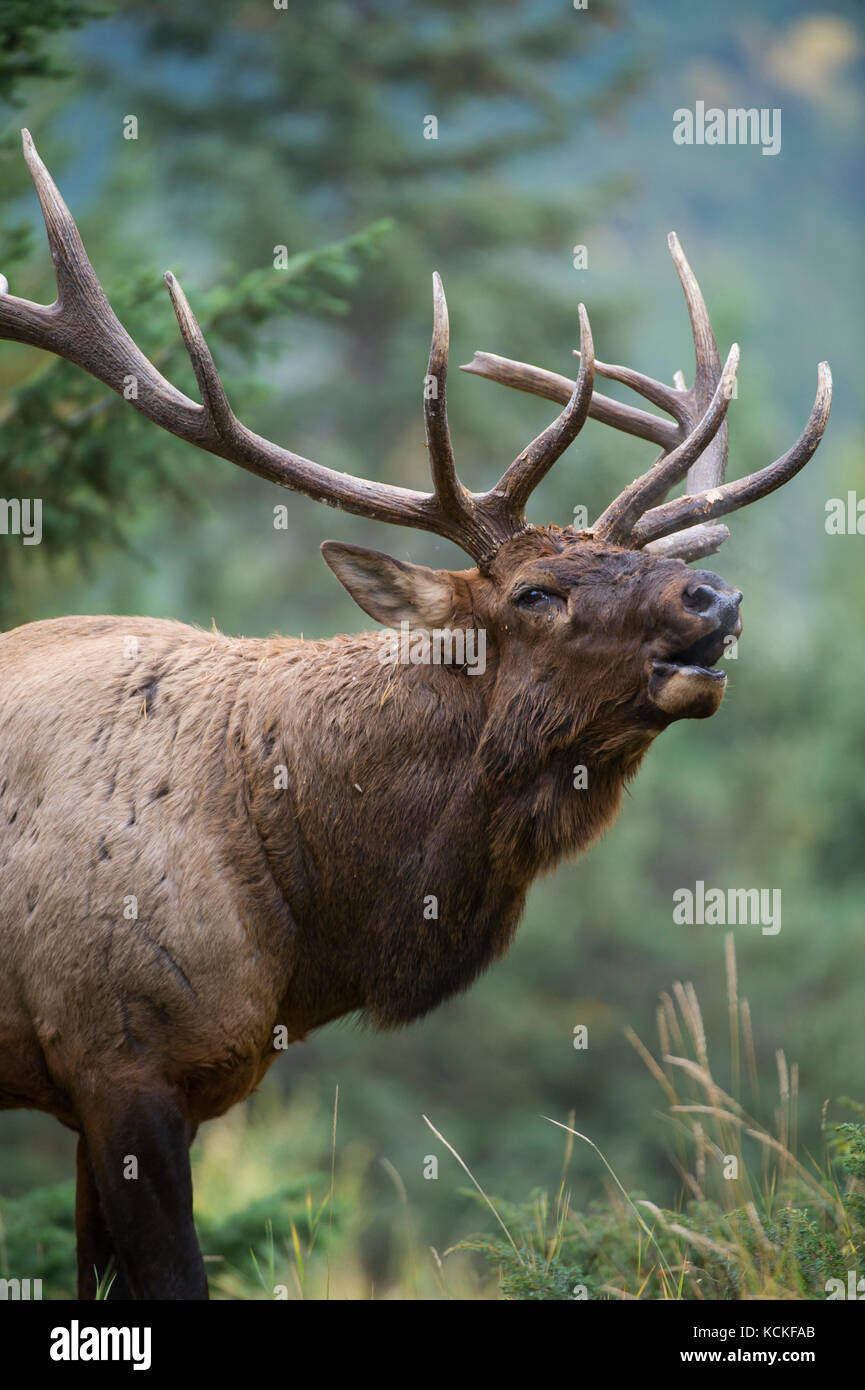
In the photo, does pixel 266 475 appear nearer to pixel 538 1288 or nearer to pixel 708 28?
pixel 538 1288

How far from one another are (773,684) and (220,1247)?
31.2 feet

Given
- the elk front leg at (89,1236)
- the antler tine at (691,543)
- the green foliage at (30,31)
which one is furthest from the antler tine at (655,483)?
the green foliage at (30,31)

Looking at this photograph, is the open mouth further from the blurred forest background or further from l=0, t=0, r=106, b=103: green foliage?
the blurred forest background

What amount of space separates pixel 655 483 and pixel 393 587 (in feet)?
2.72

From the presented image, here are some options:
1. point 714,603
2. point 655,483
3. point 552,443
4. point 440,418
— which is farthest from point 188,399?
point 714,603

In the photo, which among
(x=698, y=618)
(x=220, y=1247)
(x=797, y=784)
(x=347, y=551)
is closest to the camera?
(x=698, y=618)

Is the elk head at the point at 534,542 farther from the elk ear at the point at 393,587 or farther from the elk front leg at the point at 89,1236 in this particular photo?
the elk front leg at the point at 89,1236

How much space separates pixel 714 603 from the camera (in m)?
3.58

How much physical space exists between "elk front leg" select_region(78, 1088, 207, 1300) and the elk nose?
6.09 ft

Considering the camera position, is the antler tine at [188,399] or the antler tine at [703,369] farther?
the antler tine at [703,369]

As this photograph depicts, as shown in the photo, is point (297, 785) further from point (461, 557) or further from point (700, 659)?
point (461, 557)

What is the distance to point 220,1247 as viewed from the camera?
20.2ft

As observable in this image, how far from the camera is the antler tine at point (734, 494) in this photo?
4.08 m

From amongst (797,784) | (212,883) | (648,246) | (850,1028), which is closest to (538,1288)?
(212,883)
